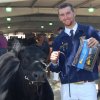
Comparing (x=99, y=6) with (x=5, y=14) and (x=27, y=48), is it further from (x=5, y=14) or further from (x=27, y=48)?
(x=27, y=48)

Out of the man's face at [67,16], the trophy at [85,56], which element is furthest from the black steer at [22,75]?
the man's face at [67,16]

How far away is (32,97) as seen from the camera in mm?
3494

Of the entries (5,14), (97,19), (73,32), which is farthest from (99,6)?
(73,32)

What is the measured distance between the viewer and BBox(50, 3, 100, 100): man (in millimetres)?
4121

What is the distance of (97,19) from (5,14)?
1505 cm

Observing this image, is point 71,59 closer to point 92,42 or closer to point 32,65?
point 92,42

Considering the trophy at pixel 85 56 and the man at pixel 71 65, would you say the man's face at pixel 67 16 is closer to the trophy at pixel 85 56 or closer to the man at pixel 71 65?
the man at pixel 71 65

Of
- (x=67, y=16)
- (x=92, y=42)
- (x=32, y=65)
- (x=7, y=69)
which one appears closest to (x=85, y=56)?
(x=92, y=42)

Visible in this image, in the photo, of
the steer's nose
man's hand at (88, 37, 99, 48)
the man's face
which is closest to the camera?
the steer's nose

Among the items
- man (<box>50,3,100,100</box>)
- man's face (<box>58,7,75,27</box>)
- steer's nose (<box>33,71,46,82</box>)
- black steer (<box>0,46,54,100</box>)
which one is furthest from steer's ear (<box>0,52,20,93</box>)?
man's face (<box>58,7,75,27</box>)

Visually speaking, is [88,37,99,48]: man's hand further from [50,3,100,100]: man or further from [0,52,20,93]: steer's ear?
[0,52,20,93]: steer's ear

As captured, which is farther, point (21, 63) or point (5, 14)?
point (5, 14)

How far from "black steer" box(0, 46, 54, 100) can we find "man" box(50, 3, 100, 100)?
2.05 feet

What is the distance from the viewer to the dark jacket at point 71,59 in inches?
162
